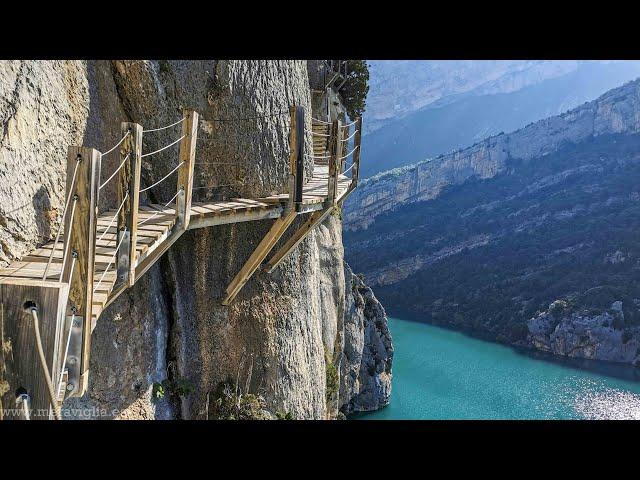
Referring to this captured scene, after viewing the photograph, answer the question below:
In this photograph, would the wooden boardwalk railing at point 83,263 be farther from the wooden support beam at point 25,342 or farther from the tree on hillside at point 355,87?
the tree on hillside at point 355,87

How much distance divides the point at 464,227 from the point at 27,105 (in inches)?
3034

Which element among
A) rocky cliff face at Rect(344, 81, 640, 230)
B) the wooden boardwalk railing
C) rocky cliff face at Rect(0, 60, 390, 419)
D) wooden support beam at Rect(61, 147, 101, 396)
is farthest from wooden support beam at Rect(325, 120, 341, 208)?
rocky cliff face at Rect(344, 81, 640, 230)

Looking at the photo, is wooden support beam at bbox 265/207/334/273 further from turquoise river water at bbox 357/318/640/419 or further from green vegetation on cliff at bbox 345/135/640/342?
green vegetation on cliff at bbox 345/135/640/342

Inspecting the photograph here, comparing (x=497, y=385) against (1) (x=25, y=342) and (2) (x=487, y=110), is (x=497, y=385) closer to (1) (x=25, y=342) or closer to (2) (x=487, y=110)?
(1) (x=25, y=342)

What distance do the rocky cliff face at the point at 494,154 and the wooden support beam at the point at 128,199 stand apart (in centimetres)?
8798

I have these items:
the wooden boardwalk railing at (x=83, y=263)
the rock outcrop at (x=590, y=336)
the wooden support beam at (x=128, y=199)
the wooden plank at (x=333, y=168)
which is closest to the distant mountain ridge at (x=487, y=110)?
the rock outcrop at (x=590, y=336)

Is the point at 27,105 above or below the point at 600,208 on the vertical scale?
below

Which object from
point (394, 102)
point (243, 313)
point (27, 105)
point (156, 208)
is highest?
point (394, 102)

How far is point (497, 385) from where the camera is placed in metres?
33.1

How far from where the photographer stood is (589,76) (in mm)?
175000

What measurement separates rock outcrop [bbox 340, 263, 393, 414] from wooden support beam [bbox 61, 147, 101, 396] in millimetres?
19224

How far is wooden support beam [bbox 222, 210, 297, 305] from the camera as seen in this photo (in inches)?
274
